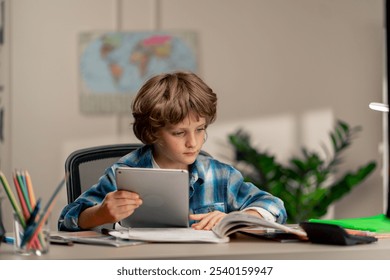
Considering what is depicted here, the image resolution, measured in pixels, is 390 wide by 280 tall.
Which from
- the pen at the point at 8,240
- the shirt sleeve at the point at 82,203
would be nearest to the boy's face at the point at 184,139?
the shirt sleeve at the point at 82,203

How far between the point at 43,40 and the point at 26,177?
3490 mm

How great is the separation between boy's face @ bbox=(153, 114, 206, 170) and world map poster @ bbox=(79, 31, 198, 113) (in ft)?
9.31

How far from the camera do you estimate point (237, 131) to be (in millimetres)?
4734

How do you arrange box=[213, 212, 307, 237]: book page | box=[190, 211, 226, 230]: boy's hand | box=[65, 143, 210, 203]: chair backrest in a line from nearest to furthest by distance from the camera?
A: box=[213, 212, 307, 237]: book page, box=[190, 211, 226, 230]: boy's hand, box=[65, 143, 210, 203]: chair backrest

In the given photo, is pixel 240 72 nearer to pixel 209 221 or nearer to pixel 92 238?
pixel 209 221

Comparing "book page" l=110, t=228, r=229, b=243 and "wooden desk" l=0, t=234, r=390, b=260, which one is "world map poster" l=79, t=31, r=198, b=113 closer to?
"book page" l=110, t=228, r=229, b=243

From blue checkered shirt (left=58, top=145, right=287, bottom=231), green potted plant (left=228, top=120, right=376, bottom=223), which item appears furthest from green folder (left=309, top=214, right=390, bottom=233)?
green potted plant (left=228, top=120, right=376, bottom=223)

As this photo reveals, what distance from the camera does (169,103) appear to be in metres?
1.87

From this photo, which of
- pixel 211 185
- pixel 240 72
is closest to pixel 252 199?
pixel 211 185

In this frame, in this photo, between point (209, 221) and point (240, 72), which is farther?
point (240, 72)

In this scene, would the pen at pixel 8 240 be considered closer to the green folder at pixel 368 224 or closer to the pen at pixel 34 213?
the pen at pixel 34 213

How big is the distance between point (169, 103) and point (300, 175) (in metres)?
2.84

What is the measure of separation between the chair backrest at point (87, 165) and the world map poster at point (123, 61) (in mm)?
2469

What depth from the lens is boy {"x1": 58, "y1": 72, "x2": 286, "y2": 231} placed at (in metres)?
1.81
